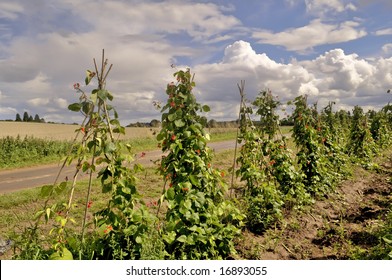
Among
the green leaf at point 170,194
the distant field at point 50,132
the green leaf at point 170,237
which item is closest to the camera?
the green leaf at point 170,237

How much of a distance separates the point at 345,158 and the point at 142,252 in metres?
9.15

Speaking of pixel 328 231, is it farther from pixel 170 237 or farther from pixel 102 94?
pixel 102 94

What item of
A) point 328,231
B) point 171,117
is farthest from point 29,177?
point 328,231

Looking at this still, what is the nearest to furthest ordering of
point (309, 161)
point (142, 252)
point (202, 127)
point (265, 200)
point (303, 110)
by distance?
point (142, 252), point (202, 127), point (265, 200), point (309, 161), point (303, 110)

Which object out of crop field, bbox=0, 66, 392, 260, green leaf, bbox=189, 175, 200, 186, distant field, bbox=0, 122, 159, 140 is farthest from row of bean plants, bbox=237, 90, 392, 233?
distant field, bbox=0, 122, 159, 140

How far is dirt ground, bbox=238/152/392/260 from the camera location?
18.2 ft

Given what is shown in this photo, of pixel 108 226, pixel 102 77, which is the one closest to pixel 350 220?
pixel 108 226

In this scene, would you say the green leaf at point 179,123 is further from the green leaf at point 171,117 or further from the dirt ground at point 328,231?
the dirt ground at point 328,231

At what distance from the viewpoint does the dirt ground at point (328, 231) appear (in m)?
5.55

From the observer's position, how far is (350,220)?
7262mm

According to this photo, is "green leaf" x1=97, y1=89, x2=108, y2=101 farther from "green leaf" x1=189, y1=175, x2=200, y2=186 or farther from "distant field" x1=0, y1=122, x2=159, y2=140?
"distant field" x1=0, y1=122, x2=159, y2=140

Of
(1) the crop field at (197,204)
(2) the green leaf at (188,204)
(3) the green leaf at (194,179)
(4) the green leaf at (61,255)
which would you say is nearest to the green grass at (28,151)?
(1) the crop field at (197,204)

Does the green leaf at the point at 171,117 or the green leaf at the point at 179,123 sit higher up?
the green leaf at the point at 171,117
